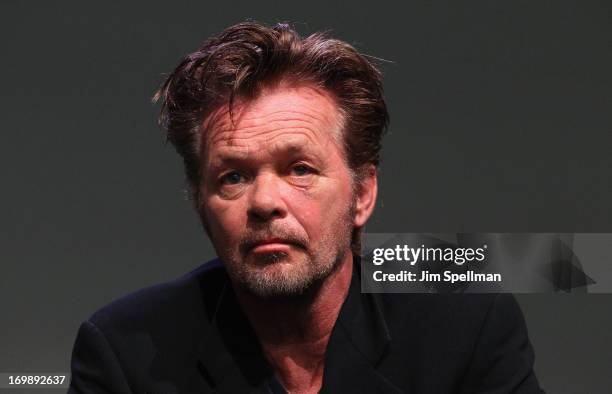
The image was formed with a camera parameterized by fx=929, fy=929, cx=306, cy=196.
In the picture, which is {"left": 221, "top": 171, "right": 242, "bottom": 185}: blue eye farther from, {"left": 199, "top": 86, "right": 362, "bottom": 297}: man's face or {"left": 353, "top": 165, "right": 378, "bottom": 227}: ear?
{"left": 353, "top": 165, "right": 378, "bottom": 227}: ear

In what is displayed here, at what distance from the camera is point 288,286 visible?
5.32ft

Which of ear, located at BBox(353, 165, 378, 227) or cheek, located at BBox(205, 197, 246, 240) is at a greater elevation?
ear, located at BBox(353, 165, 378, 227)

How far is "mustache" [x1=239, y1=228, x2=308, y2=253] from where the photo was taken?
62.5 inches

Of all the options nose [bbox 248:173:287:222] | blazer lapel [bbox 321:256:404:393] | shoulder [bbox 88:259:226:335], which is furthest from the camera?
shoulder [bbox 88:259:226:335]

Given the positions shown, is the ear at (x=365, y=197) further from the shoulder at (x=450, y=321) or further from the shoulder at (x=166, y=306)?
the shoulder at (x=166, y=306)

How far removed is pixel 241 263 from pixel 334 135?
31cm

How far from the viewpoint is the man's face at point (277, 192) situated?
161 cm

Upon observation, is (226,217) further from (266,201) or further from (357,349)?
(357,349)

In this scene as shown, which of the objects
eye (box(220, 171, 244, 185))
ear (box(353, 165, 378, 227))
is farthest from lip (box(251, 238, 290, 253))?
ear (box(353, 165, 378, 227))

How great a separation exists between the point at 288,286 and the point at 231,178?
22 centimetres

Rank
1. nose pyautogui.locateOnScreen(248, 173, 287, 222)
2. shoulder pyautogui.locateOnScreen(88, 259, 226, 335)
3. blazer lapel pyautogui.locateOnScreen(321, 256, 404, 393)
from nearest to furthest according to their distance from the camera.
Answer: nose pyautogui.locateOnScreen(248, 173, 287, 222) < blazer lapel pyautogui.locateOnScreen(321, 256, 404, 393) < shoulder pyautogui.locateOnScreen(88, 259, 226, 335)

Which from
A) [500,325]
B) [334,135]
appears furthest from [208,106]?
[500,325]

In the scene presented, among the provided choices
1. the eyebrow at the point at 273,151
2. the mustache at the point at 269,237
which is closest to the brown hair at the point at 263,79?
the eyebrow at the point at 273,151

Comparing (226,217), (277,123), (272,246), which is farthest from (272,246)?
(277,123)
